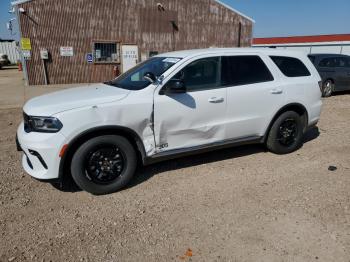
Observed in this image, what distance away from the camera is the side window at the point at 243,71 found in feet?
14.3

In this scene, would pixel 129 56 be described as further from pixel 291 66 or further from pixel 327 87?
pixel 291 66

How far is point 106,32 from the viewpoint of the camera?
16.4 meters

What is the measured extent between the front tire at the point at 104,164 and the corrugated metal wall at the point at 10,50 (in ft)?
123

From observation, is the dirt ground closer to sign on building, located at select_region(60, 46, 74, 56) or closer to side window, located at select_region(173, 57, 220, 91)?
side window, located at select_region(173, 57, 220, 91)

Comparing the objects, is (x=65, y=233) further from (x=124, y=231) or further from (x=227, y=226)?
(x=227, y=226)

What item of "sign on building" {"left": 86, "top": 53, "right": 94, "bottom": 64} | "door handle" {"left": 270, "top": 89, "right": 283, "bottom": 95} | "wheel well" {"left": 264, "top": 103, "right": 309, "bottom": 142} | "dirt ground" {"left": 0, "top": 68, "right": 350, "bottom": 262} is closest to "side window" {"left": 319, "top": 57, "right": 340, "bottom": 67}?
"wheel well" {"left": 264, "top": 103, "right": 309, "bottom": 142}

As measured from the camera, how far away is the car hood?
342 centimetres

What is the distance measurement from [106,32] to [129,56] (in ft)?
6.13

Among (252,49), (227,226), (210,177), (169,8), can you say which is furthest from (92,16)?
(227,226)

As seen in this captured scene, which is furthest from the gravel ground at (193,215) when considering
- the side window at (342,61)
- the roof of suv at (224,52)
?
the side window at (342,61)

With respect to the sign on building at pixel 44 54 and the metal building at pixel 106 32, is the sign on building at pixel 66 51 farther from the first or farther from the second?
the sign on building at pixel 44 54

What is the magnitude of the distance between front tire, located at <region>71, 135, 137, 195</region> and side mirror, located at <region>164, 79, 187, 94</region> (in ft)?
2.82

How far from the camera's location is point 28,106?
3736 mm

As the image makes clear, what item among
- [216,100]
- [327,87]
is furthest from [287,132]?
[327,87]
